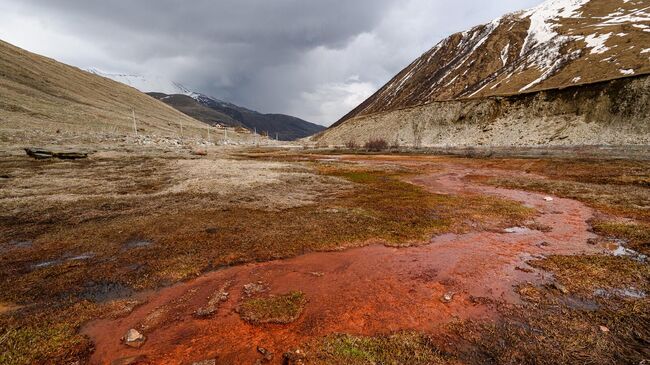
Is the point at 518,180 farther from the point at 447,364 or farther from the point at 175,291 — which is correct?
the point at 175,291

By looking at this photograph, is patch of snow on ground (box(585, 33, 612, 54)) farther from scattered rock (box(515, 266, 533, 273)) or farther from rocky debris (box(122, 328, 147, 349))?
rocky debris (box(122, 328, 147, 349))

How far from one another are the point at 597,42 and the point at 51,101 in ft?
652

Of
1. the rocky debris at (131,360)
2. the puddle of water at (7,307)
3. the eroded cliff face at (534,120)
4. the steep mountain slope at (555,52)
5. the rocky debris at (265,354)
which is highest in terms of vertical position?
the steep mountain slope at (555,52)

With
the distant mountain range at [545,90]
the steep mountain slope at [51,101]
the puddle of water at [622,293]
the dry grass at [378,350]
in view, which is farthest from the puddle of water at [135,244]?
the distant mountain range at [545,90]

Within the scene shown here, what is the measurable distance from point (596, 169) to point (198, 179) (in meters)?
44.6

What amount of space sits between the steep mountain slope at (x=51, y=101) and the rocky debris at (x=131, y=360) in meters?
64.4

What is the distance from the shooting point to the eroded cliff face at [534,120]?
6900 centimetres

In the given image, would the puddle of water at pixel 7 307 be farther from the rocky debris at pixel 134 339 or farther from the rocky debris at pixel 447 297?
the rocky debris at pixel 447 297

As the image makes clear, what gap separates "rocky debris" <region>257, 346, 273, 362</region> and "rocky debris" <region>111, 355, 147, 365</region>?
2.41 metres

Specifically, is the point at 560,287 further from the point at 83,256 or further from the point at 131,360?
the point at 83,256

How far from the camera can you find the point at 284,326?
25.0ft

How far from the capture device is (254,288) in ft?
31.2

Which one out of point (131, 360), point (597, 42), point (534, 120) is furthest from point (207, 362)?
point (597, 42)

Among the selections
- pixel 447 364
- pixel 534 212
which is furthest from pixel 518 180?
pixel 447 364
